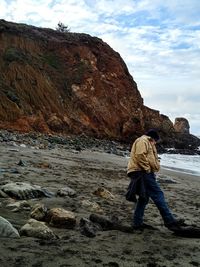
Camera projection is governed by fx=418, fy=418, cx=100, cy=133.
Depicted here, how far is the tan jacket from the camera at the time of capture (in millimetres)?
6164

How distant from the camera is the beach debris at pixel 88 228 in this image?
5152 millimetres

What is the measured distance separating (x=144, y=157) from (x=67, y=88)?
3720 cm

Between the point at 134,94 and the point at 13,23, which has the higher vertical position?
the point at 13,23

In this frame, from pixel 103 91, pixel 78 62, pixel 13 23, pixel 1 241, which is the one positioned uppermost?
pixel 13 23

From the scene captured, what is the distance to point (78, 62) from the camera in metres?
46.4

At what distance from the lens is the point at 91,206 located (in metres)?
6.97

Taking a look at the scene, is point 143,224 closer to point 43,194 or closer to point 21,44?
point 43,194

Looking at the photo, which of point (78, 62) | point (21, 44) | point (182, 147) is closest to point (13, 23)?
point (21, 44)

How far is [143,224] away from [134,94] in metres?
42.9

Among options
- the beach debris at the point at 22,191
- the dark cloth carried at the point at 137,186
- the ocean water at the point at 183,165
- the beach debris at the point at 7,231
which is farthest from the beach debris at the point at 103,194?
the ocean water at the point at 183,165

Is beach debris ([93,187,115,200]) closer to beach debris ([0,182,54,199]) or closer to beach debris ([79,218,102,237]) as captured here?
beach debris ([0,182,54,199])

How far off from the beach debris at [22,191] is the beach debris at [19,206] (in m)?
0.53

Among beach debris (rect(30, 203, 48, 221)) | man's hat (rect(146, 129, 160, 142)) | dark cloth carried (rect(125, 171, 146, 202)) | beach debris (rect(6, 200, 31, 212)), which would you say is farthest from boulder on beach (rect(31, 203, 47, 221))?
man's hat (rect(146, 129, 160, 142))

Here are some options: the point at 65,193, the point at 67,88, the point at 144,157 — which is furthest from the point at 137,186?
the point at 67,88
